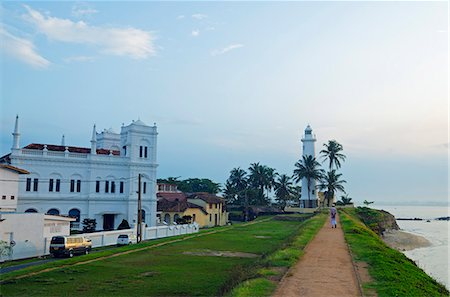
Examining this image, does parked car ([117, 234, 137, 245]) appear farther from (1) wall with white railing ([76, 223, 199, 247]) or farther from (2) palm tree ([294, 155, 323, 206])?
(2) palm tree ([294, 155, 323, 206])

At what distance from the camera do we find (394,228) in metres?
71.6

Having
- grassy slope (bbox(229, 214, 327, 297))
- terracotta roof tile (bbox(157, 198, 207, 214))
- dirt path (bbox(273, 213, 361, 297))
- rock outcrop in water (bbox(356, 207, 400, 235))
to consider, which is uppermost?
Result: terracotta roof tile (bbox(157, 198, 207, 214))

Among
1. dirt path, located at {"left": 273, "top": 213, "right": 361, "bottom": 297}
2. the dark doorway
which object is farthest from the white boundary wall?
dirt path, located at {"left": 273, "top": 213, "right": 361, "bottom": 297}

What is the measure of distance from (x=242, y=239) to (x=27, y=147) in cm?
2777

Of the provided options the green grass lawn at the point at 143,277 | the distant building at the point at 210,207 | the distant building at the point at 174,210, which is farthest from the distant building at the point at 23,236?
the distant building at the point at 210,207

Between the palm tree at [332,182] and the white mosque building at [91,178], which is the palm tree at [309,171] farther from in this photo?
the white mosque building at [91,178]

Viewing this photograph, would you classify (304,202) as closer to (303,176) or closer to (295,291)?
(303,176)

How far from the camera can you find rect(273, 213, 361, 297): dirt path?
37.9ft

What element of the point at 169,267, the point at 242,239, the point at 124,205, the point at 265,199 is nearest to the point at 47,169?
the point at 124,205

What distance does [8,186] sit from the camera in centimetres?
3588

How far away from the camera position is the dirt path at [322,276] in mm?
11555

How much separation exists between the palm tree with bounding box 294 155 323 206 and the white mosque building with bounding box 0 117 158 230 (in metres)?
25.3

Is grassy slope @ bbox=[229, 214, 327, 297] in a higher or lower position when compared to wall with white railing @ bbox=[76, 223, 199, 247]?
higher

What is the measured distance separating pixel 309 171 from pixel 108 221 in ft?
107
